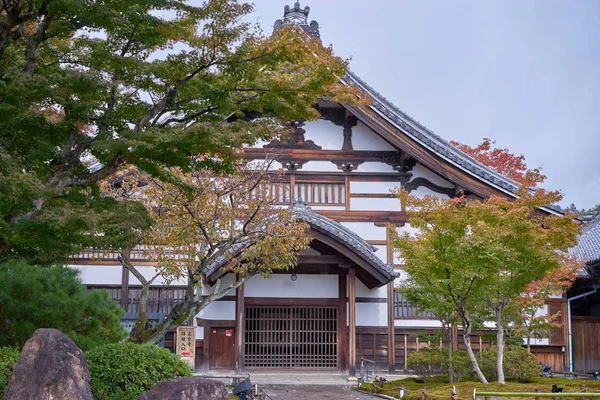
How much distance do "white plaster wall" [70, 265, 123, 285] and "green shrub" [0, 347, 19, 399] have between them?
11275 mm

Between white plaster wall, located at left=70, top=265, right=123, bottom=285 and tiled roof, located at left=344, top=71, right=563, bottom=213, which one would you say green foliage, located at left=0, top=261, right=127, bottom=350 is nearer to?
white plaster wall, located at left=70, top=265, right=123, bottom=285

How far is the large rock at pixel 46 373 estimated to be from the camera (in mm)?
8078

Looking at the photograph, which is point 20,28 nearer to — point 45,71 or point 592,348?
point 45,71

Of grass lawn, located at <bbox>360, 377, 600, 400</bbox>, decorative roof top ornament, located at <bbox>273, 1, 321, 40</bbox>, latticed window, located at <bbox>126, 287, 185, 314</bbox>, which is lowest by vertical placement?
grass lawn, located at <bbox>360, 377, 600, 400</bbox>

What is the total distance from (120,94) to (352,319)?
11627mm

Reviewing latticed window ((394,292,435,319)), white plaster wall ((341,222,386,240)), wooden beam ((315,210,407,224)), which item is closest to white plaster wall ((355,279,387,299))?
latticed window ((394,292,435,319))

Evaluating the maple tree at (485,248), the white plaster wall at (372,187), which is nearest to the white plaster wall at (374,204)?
the white plaster wall at (372,187)

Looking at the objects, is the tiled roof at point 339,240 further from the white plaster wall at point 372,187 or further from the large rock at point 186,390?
the large rock at point 186,390

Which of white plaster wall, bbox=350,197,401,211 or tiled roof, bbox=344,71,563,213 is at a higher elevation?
tiled roof, bbox=344,71,563,213

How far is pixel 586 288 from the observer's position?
23406mm

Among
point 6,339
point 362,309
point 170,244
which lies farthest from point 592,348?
point 6,339

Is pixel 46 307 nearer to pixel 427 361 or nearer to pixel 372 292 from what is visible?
pixel 427 361

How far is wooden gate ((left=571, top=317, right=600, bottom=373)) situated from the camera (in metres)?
22.9

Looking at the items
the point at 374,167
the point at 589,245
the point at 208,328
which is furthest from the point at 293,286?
the point at 589,245
